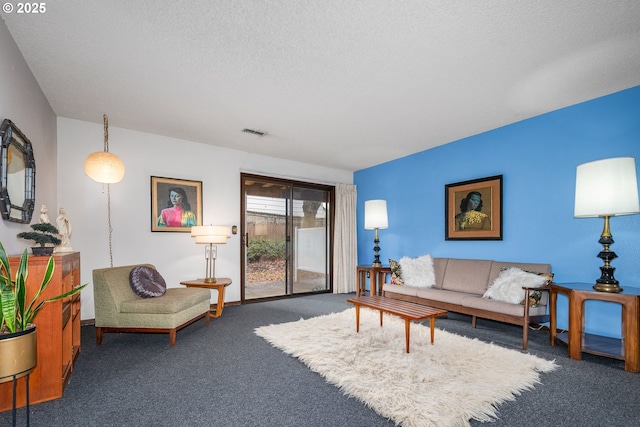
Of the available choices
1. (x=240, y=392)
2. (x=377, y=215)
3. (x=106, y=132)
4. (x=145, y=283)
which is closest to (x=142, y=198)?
(x=106, y=132)

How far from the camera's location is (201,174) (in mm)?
4793

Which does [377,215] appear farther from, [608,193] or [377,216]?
[608,193]

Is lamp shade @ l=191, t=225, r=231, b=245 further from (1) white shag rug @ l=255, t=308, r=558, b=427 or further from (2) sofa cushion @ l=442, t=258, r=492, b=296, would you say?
(2) sofa cushion @ l=442, t=258, r=492, b=296

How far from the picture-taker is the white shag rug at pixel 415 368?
1893 millimetres

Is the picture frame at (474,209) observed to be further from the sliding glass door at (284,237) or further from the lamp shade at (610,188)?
the sliding glass door at (284,237)

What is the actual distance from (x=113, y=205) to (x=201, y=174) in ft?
4.15

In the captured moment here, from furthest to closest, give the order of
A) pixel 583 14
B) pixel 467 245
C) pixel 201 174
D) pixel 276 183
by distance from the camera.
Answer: pixel 276 183
pixel 201 174
pixel 467 245
pixel 583 14

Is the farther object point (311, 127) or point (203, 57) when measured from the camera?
point (311, 127)

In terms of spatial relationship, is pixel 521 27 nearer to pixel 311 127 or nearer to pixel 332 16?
pixel 332 16

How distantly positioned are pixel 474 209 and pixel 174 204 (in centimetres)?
442

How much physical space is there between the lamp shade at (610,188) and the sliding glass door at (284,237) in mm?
4251

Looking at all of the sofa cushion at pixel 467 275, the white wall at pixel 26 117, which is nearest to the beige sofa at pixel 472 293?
the sofa cushion at pixel 467 275

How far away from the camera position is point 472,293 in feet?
13.1

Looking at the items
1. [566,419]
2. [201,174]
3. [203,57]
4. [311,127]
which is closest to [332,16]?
[203,57]
